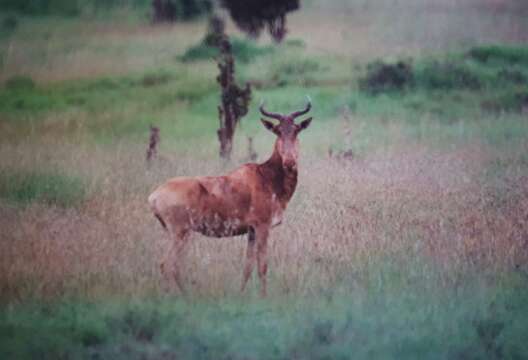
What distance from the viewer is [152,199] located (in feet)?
19.8

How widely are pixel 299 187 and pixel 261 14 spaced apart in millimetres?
1811

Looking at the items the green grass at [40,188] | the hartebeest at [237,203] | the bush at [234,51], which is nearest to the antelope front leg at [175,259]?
the hartebeest at [237,203]

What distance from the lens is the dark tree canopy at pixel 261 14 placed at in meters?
8.21

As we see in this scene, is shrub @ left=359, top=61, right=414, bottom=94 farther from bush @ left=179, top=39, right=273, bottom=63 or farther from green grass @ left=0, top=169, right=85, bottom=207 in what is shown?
green grass @ left=0, top=169, right=85, bottom=207

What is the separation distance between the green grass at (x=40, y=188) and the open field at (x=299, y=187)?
0.05 ft

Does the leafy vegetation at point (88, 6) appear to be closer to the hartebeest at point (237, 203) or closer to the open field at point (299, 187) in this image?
the open field at point (299, 187)

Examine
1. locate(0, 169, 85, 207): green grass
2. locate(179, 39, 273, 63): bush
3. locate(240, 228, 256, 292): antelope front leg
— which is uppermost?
locate(179, 39, 273, 63): bush

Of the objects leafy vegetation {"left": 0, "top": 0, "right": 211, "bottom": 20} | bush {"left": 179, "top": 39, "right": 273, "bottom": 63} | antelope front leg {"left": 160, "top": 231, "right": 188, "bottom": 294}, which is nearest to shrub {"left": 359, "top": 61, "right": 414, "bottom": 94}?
bush {"left": 179, "top": 39, "right": 273, "bottom": 63}

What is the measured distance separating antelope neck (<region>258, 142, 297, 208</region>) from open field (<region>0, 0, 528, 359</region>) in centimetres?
42

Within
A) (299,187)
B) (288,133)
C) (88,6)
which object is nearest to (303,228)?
(299,187)

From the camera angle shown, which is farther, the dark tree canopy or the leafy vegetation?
the dark tree canopy

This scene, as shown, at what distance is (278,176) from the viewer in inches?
248

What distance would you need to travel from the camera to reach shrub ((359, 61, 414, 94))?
322 inches

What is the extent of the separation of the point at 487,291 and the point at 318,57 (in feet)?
9.21
